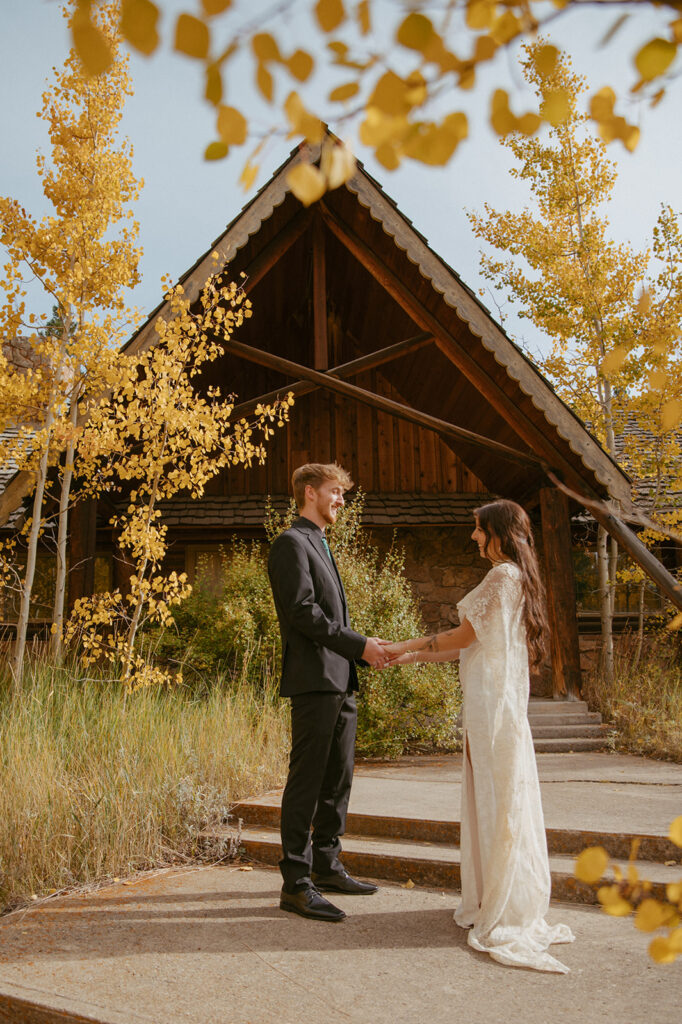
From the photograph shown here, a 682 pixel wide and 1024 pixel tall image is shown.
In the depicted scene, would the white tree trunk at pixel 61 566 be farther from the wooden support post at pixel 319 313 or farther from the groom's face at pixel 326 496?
the groom's face at pixel 326 496

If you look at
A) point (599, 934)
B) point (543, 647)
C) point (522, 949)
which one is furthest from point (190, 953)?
point (543, 647)

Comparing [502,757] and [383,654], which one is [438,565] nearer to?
[383,654]

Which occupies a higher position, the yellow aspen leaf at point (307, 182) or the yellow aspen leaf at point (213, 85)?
the yellow aspen leaf at point (213, 85)

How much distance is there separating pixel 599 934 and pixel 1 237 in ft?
18.5

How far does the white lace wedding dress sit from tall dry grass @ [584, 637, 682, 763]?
3930 millimetres

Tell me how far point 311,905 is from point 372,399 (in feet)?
16.8

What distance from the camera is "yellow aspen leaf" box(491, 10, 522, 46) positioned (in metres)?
0.89

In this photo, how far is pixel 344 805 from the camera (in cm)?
365

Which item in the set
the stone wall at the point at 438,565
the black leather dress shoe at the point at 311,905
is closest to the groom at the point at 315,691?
the black leather dress shoe at the point at 311,905

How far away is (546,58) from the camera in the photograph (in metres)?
0.92

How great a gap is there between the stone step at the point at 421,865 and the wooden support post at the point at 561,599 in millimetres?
3721

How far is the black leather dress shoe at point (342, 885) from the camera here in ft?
11.8

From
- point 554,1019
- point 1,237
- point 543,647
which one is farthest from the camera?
point 1,237

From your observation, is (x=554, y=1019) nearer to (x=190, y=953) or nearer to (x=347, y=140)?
(x=190, y=953)
